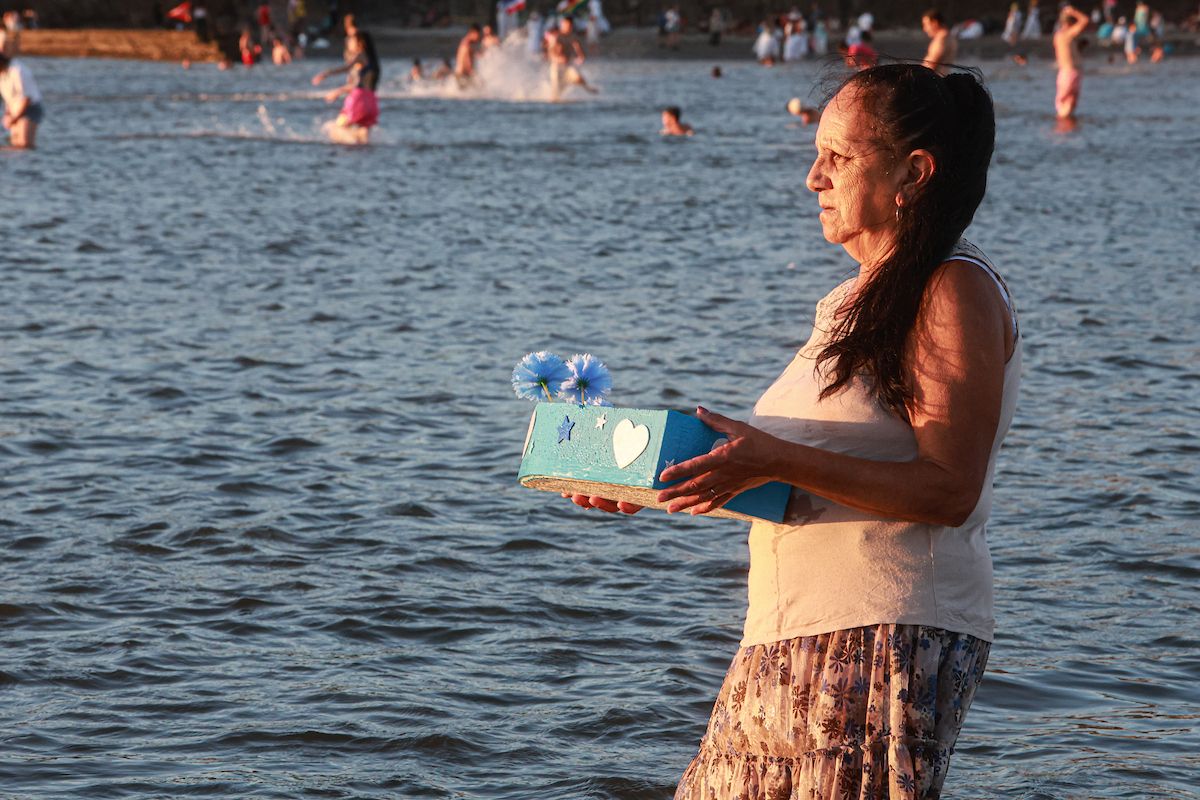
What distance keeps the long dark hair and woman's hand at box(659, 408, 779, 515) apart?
205 millimetres

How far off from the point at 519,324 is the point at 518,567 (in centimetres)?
497

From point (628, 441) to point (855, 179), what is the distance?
0.54 metres

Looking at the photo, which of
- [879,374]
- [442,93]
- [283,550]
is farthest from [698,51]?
[879,374]

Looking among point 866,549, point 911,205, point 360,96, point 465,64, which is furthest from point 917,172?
point 465,64

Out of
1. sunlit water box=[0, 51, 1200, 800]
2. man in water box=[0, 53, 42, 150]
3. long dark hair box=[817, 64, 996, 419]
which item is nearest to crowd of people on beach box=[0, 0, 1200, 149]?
man in water box=[0, 53, 42, 150]

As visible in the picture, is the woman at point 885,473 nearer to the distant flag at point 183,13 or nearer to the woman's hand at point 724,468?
the woman's hand at point 724,468

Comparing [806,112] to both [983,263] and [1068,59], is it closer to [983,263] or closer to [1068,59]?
[1068,59]

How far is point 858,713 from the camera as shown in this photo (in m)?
2.53

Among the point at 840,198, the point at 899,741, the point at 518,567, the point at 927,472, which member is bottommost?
the point at 518,567

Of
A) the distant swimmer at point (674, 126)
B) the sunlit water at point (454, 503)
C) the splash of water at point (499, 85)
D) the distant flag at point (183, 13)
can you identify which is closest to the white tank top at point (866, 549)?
the sunlit water at point (454, 503)

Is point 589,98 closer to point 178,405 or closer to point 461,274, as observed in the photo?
point 461,274

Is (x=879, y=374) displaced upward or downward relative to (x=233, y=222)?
upward

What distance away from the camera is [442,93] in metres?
40.0

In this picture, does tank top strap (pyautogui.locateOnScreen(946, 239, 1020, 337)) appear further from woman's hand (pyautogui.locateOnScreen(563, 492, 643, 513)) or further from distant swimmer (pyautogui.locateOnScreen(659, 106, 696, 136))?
distant swimmer (pyautogui.locateOnScreen(659, 106, 696, 136))
